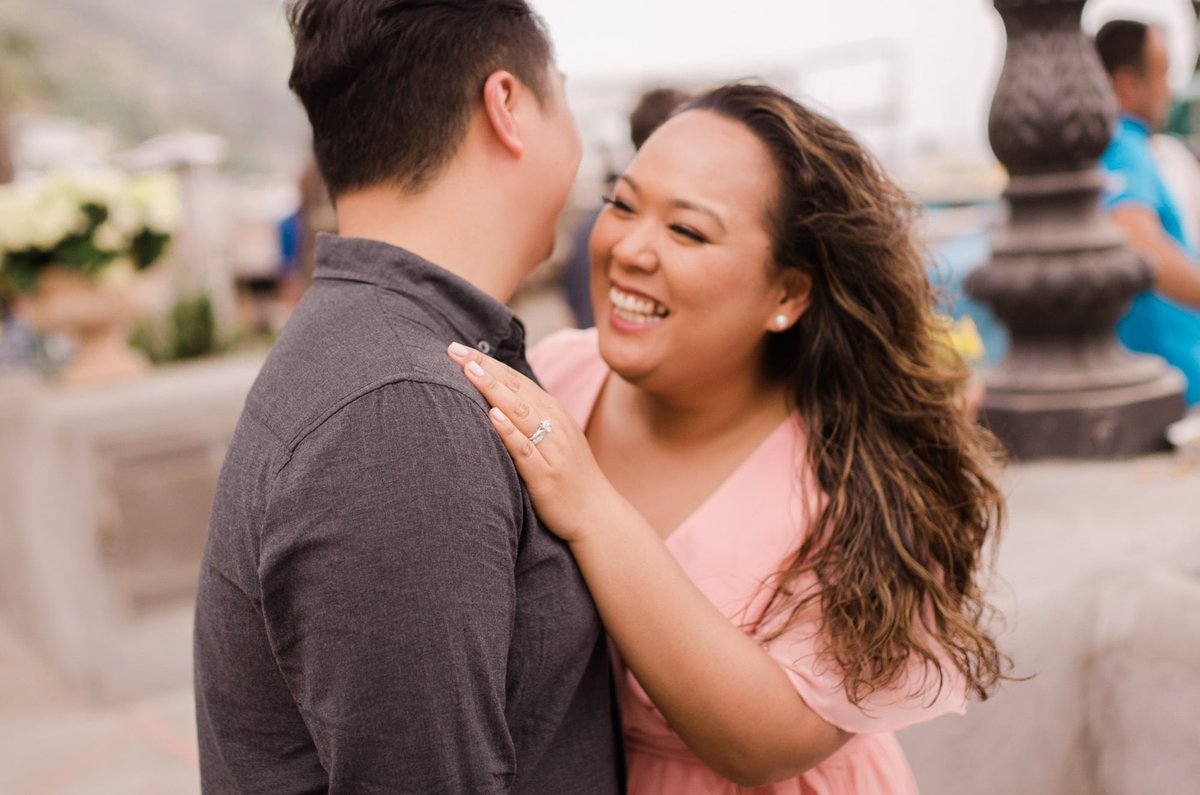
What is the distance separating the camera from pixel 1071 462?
10.4 feet

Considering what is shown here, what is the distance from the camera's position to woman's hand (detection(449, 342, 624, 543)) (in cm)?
133

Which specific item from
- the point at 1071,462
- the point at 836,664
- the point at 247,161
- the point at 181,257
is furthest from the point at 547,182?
the point at 247,161

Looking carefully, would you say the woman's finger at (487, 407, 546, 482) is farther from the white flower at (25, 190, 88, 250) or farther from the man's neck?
the white flower at (25, 190, 88, 250)

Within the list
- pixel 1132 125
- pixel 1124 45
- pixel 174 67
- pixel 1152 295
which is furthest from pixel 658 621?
pixel 174 67

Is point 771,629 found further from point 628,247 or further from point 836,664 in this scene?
point 628,247

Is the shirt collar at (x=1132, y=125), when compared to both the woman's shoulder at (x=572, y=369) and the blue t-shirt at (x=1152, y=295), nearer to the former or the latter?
the blue t-shirt at (x=1152, y=295)

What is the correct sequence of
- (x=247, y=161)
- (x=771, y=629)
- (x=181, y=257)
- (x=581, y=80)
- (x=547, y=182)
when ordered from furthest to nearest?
1. (x=247, y=161)
2. (x=581, y=80)
3. (x=181, y=257)
4. (x=771, y=629)
5. (x=547, y=182)

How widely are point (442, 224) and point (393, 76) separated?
20cm

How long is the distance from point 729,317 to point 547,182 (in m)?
0.43

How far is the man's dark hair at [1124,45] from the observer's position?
4.18 metres

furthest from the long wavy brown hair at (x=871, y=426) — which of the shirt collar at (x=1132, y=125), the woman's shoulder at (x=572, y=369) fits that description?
the shirt collar at (x=1132, y=125)

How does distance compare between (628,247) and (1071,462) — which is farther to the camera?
(1071,462)

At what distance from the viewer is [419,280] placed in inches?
56.6

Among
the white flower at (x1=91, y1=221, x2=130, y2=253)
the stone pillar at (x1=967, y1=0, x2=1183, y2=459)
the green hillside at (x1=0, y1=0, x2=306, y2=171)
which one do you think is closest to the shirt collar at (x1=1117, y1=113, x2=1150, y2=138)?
the stone pillar at (x1=967, y1=0, x2=1183, y2=459)
